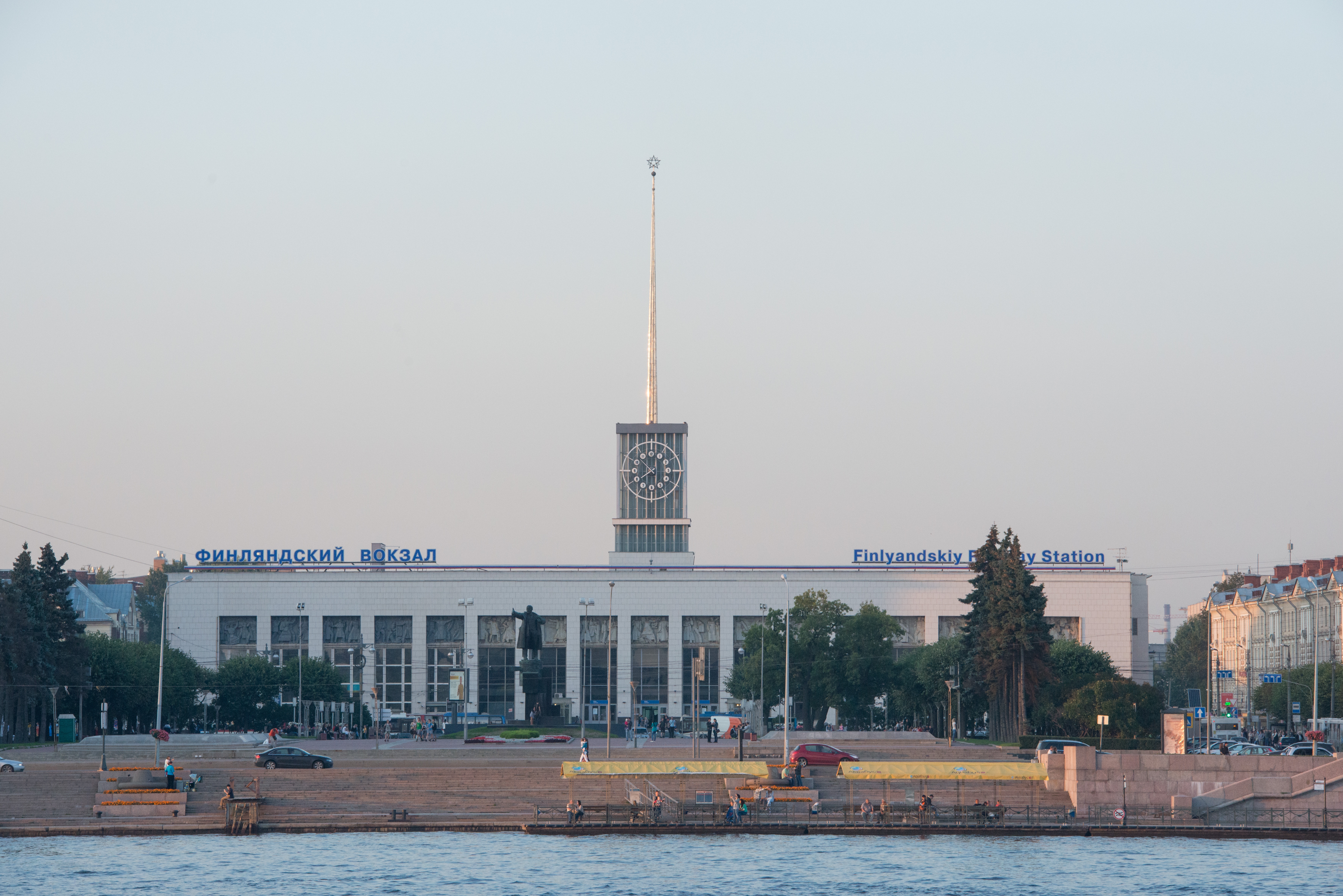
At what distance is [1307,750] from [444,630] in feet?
269

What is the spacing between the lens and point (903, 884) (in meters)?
54.2

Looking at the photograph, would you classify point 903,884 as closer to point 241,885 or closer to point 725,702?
point 241,885

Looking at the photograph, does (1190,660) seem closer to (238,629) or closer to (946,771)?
(238,629)

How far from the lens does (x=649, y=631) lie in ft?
474

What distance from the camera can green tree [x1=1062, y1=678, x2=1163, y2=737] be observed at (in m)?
88.1

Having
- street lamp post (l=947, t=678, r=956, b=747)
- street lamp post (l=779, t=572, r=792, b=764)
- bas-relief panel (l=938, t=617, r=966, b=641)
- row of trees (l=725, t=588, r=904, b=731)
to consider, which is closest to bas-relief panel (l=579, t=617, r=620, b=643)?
street lamp post (l=779, t=572, r=792, b=764)

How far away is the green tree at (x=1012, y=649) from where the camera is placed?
9550 cm

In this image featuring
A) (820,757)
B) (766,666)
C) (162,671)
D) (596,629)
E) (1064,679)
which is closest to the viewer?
(820,757)

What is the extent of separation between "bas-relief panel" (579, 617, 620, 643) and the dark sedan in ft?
223

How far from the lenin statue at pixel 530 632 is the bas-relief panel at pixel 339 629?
138 feet

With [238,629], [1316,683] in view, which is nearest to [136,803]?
[1316,683]

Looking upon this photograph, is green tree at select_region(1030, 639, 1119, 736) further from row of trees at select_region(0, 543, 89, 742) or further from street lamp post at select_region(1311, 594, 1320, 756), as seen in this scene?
row of trees at select_region(0, 543, 89, 742)

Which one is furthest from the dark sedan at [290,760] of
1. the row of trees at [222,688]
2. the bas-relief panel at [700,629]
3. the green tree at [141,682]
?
the bas-relief panel at [700,629]

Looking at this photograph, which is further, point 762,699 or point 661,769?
point 762,699
